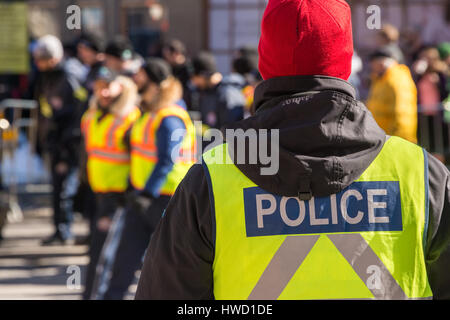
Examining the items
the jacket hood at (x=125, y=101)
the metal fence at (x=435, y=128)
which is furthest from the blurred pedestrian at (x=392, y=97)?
the jacket hood at (x=125, y=101)

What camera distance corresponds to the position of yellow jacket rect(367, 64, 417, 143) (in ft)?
24.5

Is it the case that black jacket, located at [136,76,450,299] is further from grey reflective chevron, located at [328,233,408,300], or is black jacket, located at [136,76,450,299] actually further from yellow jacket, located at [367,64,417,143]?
yellow jacket, located at [367,64,417,143]

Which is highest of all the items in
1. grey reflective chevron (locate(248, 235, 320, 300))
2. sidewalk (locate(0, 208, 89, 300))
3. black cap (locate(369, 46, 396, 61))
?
black cap (locate(369, 46, 396, 61))

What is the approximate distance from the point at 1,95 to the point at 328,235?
37.5 feet

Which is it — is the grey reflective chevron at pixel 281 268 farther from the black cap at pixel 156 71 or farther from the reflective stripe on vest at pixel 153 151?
the black cap at pixel 156 71

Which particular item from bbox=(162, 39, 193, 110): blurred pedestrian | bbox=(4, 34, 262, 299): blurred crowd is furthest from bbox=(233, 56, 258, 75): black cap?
bbox=(162, 39, 193, 110): blurred pedestrian

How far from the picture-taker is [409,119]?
7.54m

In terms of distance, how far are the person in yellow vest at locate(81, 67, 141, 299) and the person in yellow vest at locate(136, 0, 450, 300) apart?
3.54 meters

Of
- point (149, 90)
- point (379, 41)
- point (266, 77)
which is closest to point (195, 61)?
point (379, 41)

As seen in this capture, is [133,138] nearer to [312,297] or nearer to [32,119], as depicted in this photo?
[312,297]

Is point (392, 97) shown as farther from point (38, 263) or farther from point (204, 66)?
point (38, 263)

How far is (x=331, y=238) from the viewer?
6.56ft

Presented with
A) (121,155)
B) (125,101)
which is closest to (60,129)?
(125,101)

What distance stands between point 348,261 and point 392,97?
571cm
